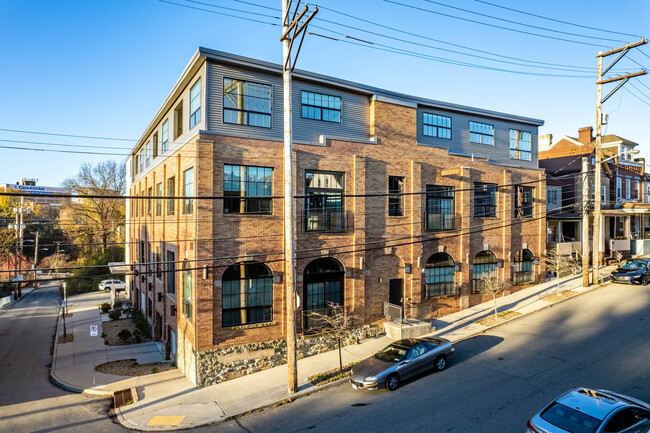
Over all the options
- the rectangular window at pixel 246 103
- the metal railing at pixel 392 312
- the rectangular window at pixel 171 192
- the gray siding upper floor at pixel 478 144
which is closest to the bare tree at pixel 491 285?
the metal railing at pixel 392 312

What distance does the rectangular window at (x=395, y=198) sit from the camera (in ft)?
70.9

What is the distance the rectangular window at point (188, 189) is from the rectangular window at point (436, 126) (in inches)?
553

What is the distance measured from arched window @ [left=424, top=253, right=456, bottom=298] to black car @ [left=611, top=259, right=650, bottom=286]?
1262 cm

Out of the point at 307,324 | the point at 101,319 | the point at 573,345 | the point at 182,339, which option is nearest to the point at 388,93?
the point at 307,324

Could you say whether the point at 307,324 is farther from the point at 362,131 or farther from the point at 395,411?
the point at 362,131

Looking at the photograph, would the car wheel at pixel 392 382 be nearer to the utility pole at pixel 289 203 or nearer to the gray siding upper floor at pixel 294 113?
the utility pole at pixel 289 203

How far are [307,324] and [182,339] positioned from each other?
20.3ft

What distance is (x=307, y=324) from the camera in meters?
18.8

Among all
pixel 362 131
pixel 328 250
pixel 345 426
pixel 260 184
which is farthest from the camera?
pixel 362 131

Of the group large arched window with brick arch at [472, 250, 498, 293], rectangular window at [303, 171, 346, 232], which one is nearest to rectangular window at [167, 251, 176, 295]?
rectangular window at [303, 171, 346, 232]

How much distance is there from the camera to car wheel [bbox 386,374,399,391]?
44.9 ft

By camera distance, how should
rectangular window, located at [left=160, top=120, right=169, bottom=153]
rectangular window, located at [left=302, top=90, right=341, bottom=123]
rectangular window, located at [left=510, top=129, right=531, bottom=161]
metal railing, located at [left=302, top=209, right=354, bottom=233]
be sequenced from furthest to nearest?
rectangular window, located at [left=510, top=129, right=531, bottom=161] < rectangular window, located at [left=160, top=120, right=169, bottom=153] < rectangular window, located at [left=302, top=90, right=341, bottom=123] < metal railing, located at [left=302, top=209, right=354, bottom=233]

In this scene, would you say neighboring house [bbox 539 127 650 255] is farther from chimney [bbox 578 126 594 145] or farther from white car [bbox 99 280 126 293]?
white car [bbox 99 280 126 293]

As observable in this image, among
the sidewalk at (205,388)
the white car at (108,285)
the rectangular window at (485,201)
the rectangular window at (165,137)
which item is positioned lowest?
the white car at (108,285)
